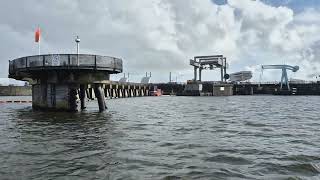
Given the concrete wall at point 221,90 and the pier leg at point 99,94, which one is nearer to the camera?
the pier leg at point 99,94

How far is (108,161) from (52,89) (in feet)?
79.5

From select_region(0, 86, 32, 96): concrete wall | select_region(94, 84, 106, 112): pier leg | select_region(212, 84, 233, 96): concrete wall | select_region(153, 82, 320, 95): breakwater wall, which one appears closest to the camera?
select_region(94, 84, 106, 112): pier leg

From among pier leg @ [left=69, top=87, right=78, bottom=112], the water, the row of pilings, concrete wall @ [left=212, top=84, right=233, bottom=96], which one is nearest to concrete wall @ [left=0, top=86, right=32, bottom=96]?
the row of pilings

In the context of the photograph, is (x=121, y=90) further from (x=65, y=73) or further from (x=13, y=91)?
(x=13, y=91)

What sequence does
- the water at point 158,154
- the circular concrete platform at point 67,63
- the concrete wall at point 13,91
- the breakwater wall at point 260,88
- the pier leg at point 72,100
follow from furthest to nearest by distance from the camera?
the concrete wall at point 13,91, the breakwater wall at point 260,88, the pier leg at point 72,100, the circular concrete platform at point 67,63, the water at point 158,154

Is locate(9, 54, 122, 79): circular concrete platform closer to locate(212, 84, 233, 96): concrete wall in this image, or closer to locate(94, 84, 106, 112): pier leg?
locate(94, 84, 106, 112): pier leg

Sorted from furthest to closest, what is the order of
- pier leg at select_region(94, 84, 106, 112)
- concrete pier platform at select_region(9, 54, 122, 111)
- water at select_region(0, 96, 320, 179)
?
pier leg at select_region(94, 84, 106, 112)
concrete pier platform at select_region(9, 54, 122, 111)
water at select_region(0, 96, 320, 179)

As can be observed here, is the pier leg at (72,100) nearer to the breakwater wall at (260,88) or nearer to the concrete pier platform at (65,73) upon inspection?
the concrete pier platform at (65,73)

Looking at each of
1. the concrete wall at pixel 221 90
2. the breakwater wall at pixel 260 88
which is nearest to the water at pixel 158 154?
the concrete wall at pixel 221 90

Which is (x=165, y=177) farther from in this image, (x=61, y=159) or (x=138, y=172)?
(x=61, y=159)

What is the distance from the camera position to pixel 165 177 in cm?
1091

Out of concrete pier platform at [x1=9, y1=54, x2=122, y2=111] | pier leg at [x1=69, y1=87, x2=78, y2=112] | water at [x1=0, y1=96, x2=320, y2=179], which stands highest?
concrete pier platform at [x1=9, y1=54, x2=122, y2=111]

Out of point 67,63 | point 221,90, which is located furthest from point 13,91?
point 67,63

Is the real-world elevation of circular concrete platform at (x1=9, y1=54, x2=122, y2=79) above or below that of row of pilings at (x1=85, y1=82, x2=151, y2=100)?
above
